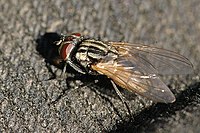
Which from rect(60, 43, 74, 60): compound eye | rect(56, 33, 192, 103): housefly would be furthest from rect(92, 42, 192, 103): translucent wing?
rect(60, 43, 74, 60): compound eye

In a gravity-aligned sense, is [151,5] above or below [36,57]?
above

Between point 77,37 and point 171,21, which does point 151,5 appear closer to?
point 171,21

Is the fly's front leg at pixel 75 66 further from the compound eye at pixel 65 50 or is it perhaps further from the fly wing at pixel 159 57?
the fly wing at pixel 159 57

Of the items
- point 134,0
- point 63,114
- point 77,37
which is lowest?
point 63,114

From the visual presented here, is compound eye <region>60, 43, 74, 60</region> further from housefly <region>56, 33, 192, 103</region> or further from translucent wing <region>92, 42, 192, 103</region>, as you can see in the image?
translucent wing <region>92, 42, 192, 103</region>

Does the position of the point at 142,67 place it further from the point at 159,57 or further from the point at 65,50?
the point at 65,50

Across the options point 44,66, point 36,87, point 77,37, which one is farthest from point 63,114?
point 77,37

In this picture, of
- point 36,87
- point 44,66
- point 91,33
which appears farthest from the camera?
point 91,33

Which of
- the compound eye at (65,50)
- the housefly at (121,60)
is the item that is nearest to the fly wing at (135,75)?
the housefly at (121,60)
